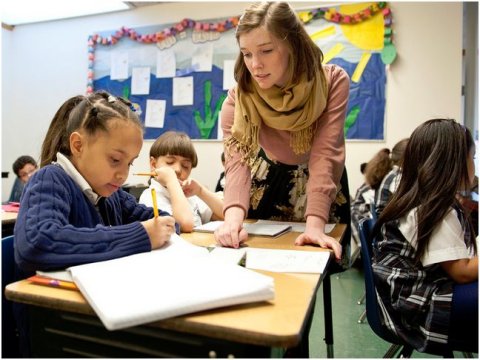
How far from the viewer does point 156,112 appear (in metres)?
3.76

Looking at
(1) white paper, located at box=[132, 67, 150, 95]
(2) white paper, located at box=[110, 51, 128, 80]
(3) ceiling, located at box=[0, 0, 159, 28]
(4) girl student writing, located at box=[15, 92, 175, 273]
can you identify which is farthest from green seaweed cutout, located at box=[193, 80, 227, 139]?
(4) girl student writing, located at box=[15, 92, 175, 273]

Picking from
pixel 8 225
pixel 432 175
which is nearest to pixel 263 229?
pixel 432 175

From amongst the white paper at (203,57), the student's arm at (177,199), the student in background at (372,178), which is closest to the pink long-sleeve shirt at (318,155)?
the student's arm at (177,199)

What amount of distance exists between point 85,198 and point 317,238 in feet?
1.90

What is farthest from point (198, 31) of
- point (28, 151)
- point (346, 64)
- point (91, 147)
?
point (91, 147)

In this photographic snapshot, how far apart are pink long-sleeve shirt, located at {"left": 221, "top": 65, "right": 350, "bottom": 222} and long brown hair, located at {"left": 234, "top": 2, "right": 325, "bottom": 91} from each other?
9 centimetres

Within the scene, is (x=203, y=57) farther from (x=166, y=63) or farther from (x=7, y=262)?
(x=7, y=262)

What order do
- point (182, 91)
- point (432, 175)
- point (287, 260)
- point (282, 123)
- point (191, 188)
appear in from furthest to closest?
point (182, 91), point (191, 188), point (282, 123), point (432, 175), point (287, 260)

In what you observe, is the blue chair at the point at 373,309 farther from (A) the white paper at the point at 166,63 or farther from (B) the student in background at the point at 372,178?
(A) the white paper at the point at 166,63

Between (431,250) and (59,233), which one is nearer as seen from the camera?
(59,233)

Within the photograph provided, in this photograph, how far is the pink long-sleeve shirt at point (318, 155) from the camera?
117 centimetres

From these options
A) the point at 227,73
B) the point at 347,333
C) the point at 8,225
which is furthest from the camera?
the point at 227,73

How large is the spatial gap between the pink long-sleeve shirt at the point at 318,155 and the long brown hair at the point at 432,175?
0.19m

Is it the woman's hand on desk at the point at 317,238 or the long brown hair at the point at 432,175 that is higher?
the long brown hair at the point at 432,175
